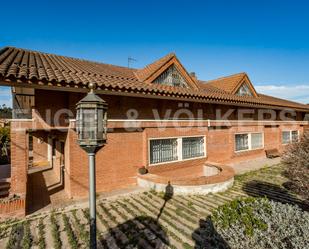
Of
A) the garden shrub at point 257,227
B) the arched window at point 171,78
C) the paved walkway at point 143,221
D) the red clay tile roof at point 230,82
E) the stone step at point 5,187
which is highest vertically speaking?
the red clay tile roof at point 230,82

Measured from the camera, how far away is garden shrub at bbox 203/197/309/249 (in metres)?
3.03

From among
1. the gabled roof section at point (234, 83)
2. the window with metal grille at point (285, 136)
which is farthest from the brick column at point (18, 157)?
the window with metal grille at point (285, 136)

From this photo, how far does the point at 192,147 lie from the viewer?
11.9 meters

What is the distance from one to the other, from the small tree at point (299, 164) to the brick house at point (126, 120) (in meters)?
0.61

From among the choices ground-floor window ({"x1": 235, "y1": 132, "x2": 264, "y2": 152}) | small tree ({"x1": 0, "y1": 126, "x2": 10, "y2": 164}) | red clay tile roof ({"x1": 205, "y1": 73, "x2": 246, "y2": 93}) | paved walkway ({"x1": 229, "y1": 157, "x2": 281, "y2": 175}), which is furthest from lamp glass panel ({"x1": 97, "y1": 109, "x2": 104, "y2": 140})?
small tree ({"x1": 0, "y1": 126, "x2": 10, "y2": 164})

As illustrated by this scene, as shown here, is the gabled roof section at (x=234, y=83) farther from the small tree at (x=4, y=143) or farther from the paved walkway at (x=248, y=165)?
the small tree at (x=4, y=143)

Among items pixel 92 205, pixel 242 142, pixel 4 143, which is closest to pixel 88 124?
pixel 92 205

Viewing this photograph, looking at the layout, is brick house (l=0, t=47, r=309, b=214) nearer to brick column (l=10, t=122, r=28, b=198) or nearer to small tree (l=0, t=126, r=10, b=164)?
brick column (l=10, t=122, r=28, b=198)

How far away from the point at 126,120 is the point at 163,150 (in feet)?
9.41

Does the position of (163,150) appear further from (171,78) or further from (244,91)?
(244,91)

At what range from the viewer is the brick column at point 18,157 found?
7043 mm

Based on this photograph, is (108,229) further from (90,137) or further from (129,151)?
(129,151)

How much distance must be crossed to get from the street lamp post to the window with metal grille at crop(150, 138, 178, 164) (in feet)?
23.3

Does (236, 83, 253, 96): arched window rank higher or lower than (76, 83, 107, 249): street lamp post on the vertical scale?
higher
